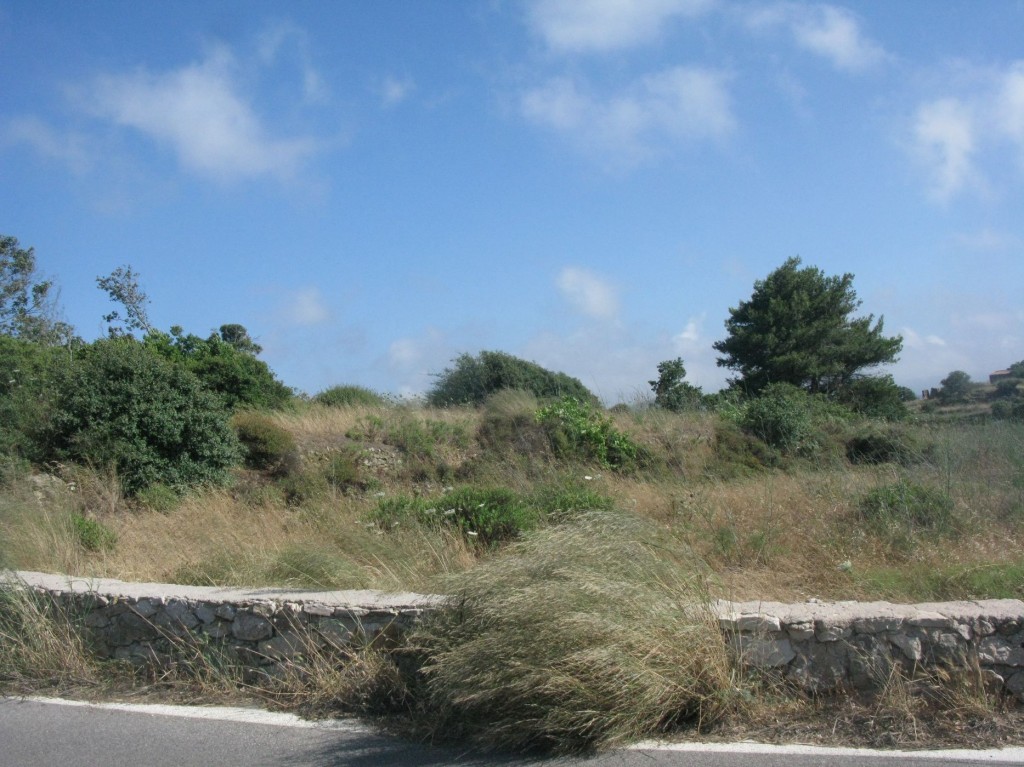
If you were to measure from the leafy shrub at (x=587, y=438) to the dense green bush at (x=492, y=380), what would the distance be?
861 cm

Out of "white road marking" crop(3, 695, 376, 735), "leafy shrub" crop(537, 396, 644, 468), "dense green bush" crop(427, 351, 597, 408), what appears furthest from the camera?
"dense green bush" crop(427, 351, 597, 408)

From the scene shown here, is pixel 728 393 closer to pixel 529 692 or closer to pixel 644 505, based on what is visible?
pixel 644 505

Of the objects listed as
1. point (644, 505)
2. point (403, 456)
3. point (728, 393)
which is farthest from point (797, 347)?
point (644, 505)

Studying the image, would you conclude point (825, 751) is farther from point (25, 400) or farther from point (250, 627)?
point (25, 400)

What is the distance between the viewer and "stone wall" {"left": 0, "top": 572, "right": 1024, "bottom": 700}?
447 cm

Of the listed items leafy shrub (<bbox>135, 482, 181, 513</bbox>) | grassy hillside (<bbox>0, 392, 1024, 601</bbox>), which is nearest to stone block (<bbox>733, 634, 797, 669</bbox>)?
grassy hillside (<bbox>0, 392, 1024, 601</bbox>)

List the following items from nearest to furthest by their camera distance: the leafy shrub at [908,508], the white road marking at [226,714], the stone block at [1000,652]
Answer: the stone block at [1000,652], the white road marking at [226,714], the leafy shrub at [908,508]

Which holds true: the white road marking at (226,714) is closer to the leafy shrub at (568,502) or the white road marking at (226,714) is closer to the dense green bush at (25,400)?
the leafy shrub at (568,502)

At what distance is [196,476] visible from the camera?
1380cm

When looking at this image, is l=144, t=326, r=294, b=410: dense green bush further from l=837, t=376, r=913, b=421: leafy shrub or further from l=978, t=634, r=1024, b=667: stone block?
l=837, t=376, r=913, b=421: leafy shrub

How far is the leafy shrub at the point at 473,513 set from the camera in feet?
27.2

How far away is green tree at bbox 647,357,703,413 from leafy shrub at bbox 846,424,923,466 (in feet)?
12.9

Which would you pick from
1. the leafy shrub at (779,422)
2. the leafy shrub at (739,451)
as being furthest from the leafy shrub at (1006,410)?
the leafy shrub at (739,451)

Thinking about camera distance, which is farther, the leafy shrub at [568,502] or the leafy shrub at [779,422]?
the leafy shrub at [779,422]
